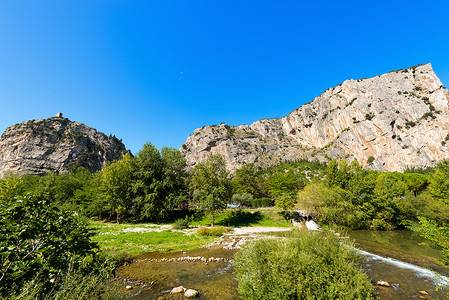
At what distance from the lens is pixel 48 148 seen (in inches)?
4975

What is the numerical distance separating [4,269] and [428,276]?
68.1ft

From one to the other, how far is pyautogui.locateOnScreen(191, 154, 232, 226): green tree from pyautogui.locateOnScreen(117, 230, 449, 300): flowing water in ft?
32.1

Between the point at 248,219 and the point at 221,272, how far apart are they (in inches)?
893

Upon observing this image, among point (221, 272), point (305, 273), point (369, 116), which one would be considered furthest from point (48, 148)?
point (369, 116)

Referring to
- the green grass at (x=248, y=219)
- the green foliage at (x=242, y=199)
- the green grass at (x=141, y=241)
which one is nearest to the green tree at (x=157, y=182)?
the green grass at (x=248, y=219)

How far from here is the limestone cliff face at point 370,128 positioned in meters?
109

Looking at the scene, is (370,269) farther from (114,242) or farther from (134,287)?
(114,242)

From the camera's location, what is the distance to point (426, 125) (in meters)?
109

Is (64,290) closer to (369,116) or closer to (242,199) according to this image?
(242,199)

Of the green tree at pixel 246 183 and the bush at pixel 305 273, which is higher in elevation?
the green tree at pixel 246 183

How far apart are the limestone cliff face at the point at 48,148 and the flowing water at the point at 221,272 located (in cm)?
13302

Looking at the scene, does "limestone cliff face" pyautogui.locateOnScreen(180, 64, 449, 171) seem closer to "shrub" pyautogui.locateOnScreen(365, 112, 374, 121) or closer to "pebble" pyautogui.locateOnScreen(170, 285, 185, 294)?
"shrub" pyautogui.locateOnScreen(365, 112, 374, 121)

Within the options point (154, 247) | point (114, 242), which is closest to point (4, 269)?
point (154, 247)

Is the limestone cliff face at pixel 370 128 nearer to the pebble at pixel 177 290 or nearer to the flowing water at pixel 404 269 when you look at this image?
the flowing water at pixel 404 269
